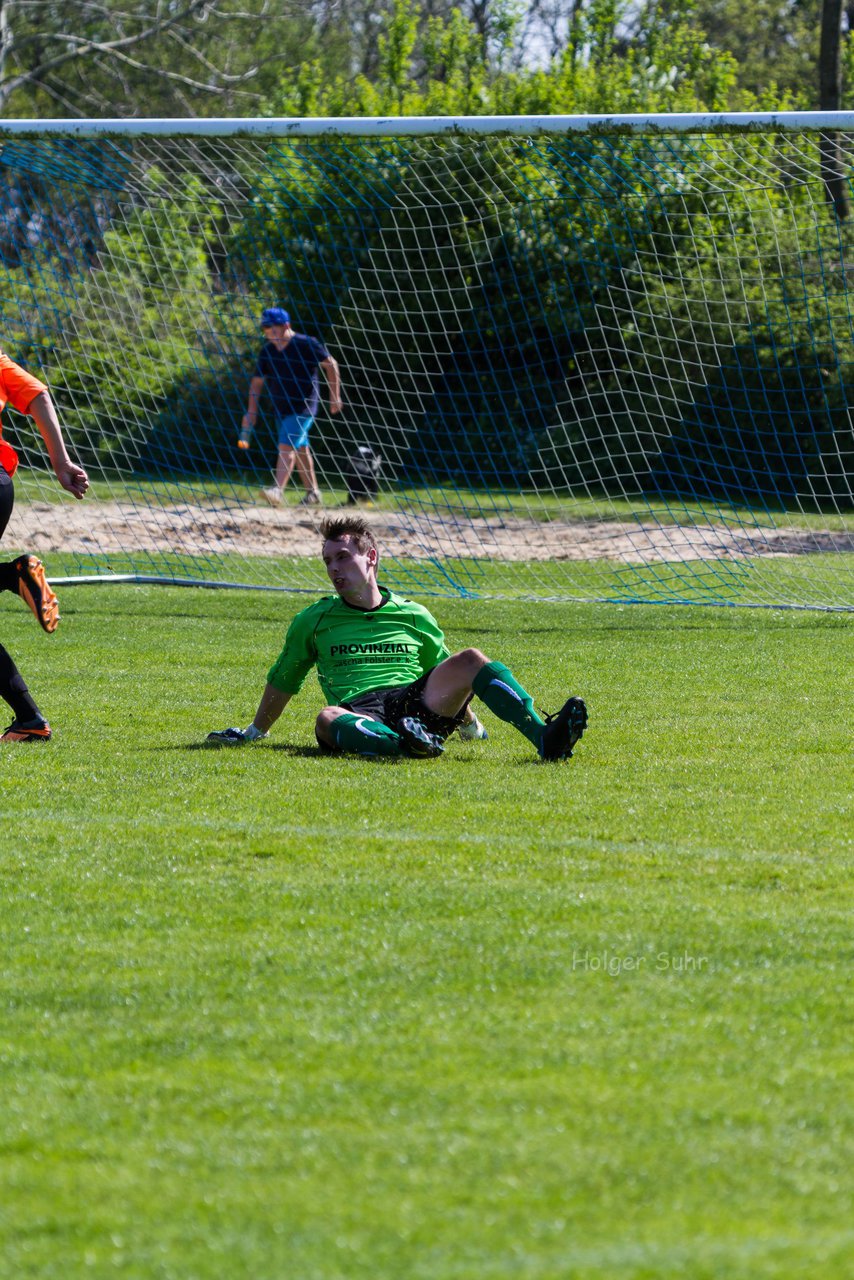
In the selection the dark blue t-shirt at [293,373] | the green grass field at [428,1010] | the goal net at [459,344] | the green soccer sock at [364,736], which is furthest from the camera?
the dark blue t-shirt at [293,373]

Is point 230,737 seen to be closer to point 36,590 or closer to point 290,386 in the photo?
point 36,590

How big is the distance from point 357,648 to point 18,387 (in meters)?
1.74

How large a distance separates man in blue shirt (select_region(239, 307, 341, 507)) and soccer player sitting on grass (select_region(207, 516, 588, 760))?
265 inches

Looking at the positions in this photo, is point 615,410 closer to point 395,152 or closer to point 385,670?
point 395,152

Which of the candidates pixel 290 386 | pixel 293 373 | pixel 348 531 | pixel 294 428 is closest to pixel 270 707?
pixel 348 531

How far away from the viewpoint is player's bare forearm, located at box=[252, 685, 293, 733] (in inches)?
258

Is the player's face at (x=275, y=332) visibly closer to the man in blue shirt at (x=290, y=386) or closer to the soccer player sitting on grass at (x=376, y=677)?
the man in blue shirt at (x=290, y=386)

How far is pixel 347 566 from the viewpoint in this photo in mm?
6617

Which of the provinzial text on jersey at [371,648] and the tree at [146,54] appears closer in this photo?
the provinzial text on jersey at [371,648]

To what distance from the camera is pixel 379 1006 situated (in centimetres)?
361

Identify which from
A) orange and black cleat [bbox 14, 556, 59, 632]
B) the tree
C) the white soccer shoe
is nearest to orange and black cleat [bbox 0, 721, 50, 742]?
orange and black cleat [bbox 14, 556, 59, 632]

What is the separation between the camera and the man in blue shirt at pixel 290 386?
13492 millimetres

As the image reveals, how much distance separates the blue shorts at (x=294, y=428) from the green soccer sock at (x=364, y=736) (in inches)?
297

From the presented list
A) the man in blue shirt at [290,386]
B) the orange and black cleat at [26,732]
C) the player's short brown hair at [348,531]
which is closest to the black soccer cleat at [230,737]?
the orange and black cleat at [26,732]
